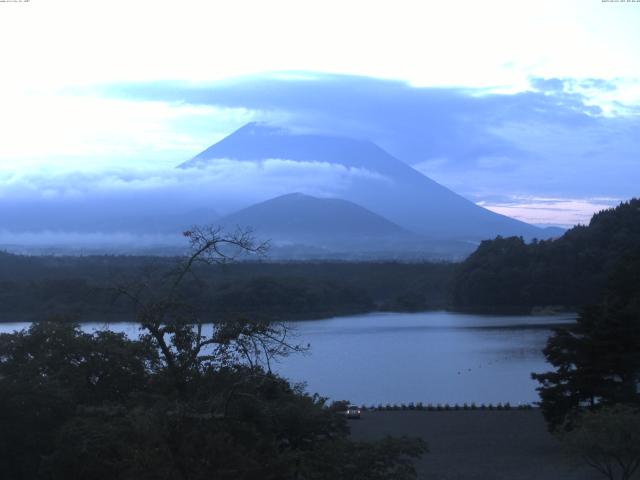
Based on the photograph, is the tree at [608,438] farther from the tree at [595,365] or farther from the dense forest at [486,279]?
the dense forest at [486,279]

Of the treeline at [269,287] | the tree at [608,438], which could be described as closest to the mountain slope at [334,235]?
the treeline at [269,287]

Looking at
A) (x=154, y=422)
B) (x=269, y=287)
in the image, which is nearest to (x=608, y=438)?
(x=154, y=422)

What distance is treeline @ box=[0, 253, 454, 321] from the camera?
104 ft

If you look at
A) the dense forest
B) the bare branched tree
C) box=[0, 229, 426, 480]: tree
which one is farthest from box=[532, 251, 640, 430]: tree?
the dense forest

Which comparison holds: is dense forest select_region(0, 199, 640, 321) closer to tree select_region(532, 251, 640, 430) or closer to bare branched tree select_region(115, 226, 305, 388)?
tree select_region(532, 251, 640, 430)

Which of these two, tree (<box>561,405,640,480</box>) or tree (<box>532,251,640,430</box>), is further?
tree (<box>532,251,640,430</box>)

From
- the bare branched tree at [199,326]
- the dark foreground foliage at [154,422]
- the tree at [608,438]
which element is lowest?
the tree at [608,438]

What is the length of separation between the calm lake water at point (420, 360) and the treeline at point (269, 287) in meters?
1.65

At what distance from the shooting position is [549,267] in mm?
43188

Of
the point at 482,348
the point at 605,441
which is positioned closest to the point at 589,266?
the point at 482,348

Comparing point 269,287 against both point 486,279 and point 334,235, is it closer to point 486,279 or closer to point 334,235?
point 486,279

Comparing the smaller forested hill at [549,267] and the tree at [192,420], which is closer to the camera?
the tree at [192,420]

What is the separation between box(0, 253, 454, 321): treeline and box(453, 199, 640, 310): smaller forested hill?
405cm

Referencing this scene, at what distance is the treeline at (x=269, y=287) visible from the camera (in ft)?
104
